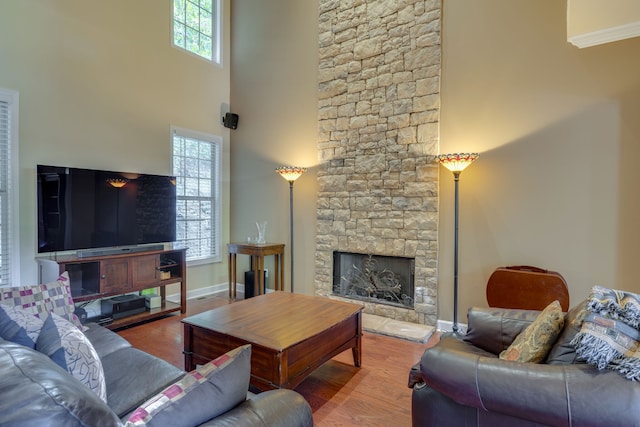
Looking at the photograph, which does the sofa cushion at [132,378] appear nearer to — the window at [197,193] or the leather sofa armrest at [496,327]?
the leather sofa armrest at [496,327]

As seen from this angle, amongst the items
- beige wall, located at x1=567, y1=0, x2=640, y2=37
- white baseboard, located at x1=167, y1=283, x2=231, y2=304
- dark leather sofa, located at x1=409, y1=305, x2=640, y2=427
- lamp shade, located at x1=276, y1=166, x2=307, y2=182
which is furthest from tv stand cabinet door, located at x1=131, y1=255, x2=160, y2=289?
beige wall, located at x1=567, y1=0, x2=640, y2=37

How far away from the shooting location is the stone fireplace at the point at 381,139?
3.73 m

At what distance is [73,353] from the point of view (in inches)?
51.4

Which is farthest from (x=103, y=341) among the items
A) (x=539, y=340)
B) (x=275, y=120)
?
(x=275, y=120)

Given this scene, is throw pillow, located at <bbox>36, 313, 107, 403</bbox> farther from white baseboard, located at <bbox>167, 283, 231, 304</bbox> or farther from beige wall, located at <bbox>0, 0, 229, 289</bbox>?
white baseboard, located at <bbox>167, 283, 231, 304</bbox>

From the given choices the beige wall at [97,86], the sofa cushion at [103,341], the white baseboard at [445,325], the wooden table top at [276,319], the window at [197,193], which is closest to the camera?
the sofa cushion at [103,341]

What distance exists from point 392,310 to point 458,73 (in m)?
2.70

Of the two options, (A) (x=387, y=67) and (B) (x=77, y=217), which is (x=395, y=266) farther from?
(B) (x=77, y=217)

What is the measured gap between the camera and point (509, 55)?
3322 mm

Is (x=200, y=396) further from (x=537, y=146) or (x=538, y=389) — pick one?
(x=537, y=146)

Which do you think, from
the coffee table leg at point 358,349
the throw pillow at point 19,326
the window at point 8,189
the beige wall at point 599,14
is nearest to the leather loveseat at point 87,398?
the throw pillow at point 19,326

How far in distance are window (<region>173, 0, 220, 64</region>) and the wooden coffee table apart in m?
3.87

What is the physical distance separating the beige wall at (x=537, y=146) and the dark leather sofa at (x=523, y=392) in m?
1.71

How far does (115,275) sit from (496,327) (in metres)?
3.54
